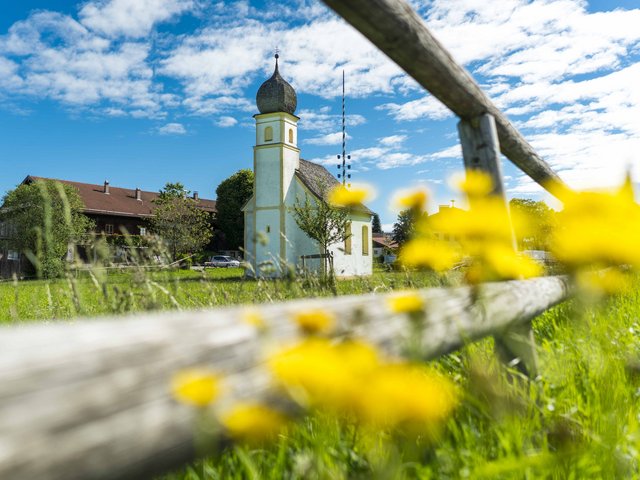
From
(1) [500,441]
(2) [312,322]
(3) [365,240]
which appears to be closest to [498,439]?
(1) [500,441]

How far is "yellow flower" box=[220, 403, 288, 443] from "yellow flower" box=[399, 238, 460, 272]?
3.06ft

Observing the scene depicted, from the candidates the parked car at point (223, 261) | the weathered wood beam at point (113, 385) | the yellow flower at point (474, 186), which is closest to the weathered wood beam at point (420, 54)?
the yellow flower at point (474, 186)

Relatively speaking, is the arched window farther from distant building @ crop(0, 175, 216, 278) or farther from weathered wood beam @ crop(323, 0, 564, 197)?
weathered wood beam @ crop(323, 0, 564, 197)

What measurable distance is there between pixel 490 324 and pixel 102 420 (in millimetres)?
1243

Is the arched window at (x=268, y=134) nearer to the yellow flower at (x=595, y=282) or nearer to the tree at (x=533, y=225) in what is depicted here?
the tree at (x=533, y=225)

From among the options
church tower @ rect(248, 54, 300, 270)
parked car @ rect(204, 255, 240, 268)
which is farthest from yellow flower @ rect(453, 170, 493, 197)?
parked car @ rect(204, 255, 240, 268)

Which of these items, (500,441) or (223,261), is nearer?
(500,441)

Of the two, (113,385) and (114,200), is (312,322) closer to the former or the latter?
(113,385)

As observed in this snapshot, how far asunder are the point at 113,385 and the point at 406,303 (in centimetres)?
68

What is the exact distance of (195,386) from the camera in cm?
67

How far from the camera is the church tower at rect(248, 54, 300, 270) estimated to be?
25.0 m

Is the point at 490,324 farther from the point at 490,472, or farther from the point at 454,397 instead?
the point at 490,472

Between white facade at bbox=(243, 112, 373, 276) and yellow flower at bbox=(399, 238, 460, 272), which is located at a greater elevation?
white facade at bbox=(243, 112, 373, 276)

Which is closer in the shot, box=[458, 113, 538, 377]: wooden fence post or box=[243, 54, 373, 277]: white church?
box=[458, 113, 538, 377]: wooden fence post
